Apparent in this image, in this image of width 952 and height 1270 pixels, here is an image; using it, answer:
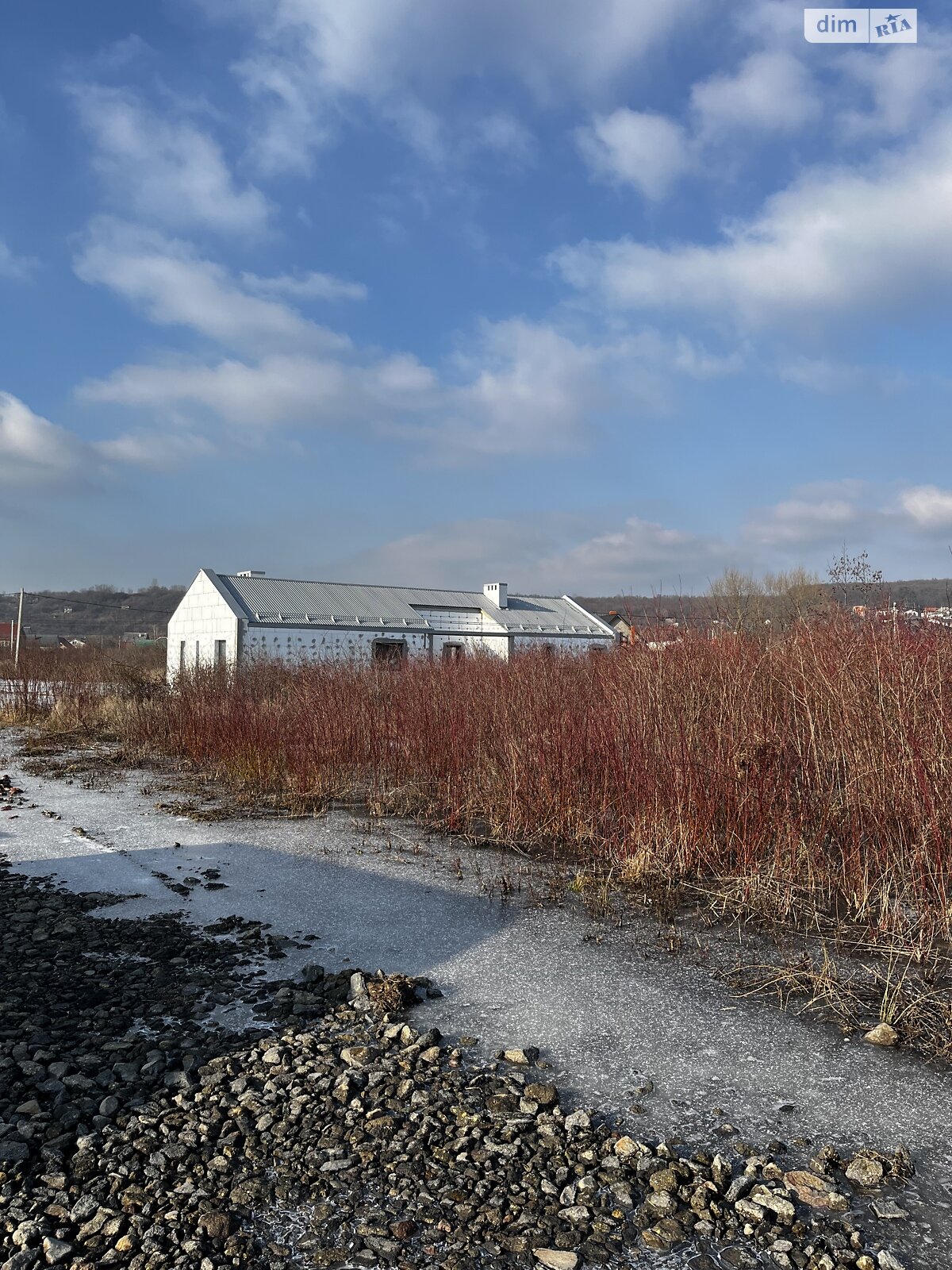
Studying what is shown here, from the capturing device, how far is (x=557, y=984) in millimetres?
4133

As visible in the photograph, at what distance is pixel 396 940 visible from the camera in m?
4.80

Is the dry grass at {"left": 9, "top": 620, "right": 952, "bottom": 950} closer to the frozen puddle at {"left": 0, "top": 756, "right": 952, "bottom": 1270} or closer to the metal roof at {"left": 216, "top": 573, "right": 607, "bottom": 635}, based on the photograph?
the frozen puddle at {"left": 0, "top": 756, "right": 952, "bottom": 1270}

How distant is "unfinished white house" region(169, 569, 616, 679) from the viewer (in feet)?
85.1

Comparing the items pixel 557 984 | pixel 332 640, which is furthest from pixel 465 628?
pixel 557 984

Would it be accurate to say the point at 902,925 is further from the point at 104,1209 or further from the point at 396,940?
the point at 104,1209

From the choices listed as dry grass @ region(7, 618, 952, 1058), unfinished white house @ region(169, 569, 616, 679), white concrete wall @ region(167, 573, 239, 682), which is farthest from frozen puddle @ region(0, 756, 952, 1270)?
white concrete wall @ region(167, 573, 239, 682)

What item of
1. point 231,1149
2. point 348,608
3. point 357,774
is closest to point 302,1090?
point 231,1149

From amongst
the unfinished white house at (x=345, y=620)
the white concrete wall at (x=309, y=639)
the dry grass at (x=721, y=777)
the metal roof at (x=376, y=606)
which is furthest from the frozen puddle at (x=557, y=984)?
the metal roof at (x=376, y=606)

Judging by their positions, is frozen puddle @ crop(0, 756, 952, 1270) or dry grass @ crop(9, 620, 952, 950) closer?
frozen puddle @ crop(0, 756, 952, 1270)

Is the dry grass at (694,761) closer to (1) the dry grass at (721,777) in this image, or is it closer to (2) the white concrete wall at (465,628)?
(1) the dry grass at (721,777)

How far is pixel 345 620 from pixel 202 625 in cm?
464

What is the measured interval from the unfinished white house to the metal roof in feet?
0.12

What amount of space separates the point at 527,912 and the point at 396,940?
3.14 ft

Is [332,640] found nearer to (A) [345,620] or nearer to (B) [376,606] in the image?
(A) [345,620]
